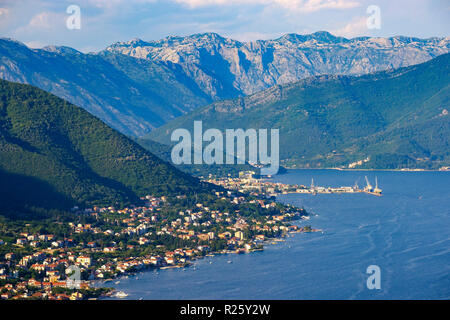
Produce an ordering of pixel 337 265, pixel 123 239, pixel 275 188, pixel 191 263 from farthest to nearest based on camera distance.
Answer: pixel 275 188 < pixel 123 239 < pixel 191 263 < pixel 337 265

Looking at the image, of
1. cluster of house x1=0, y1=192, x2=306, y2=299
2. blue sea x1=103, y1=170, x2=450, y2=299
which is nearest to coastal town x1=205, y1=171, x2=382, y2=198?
blue sea x1=103, y1=170, x2=450, y2=299

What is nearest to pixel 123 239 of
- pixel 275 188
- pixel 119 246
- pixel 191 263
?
pixel 119 246

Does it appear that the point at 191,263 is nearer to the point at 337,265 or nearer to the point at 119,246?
the point at 119,246

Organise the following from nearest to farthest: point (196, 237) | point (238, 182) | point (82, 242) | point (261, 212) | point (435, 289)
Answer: point (435, 289) → point (82, 242) → point (196, 237) → point (261, 212) → point (238, 182)


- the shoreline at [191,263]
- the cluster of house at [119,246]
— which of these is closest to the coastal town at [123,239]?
the cluster of house at [119,246]

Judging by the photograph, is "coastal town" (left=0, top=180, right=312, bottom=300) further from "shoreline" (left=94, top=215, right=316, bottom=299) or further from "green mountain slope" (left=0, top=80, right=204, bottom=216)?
"green mountain slope" (left=0, top=80, right=204, bottom=216)

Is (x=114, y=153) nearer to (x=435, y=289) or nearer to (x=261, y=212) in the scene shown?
(x=261, y=212)
